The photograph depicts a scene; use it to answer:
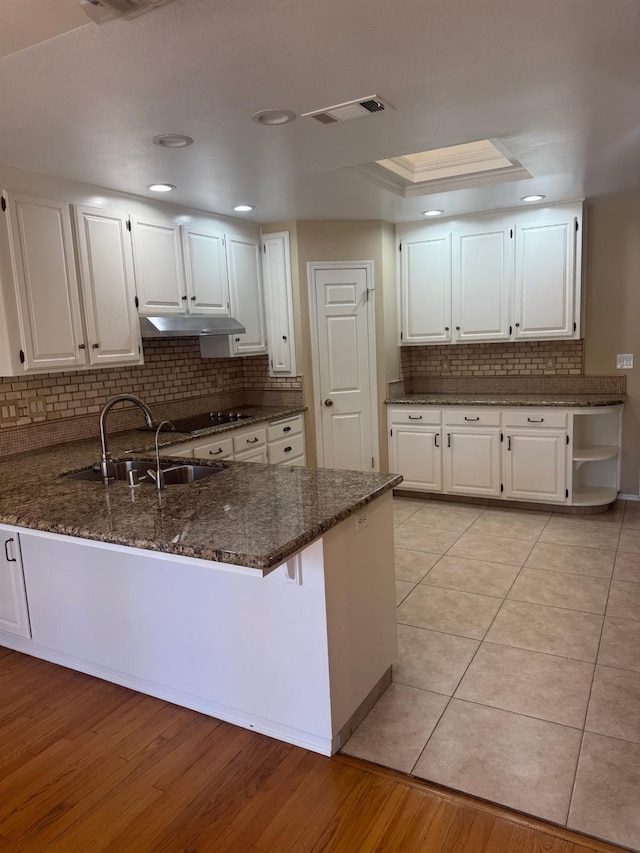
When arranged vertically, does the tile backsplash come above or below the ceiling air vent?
below

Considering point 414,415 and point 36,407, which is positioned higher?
point 36,407

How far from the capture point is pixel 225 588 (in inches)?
86.9

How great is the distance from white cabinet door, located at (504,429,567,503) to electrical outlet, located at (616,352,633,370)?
83 cm

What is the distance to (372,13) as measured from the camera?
1.74m

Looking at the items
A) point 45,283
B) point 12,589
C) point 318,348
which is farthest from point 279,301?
point 12,589

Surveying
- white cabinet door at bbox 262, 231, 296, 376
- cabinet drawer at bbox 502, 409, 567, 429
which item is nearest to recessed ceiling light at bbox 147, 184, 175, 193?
white cabinet door at bbox 262, 231, 296, 376

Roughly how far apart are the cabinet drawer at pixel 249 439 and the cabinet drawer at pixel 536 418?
6.45ft

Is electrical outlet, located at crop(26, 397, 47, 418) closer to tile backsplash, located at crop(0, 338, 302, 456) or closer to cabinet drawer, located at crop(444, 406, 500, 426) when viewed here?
tile backsplash, located at crop(0, 338, 302, 456)

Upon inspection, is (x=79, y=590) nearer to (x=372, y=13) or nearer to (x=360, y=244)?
(x=372, y=13)

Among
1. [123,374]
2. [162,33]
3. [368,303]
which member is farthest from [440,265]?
[162,33]

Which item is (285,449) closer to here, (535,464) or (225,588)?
(535,464)

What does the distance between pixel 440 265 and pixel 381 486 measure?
129 inches

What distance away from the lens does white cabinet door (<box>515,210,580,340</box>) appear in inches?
181

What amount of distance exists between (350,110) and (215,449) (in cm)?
231
